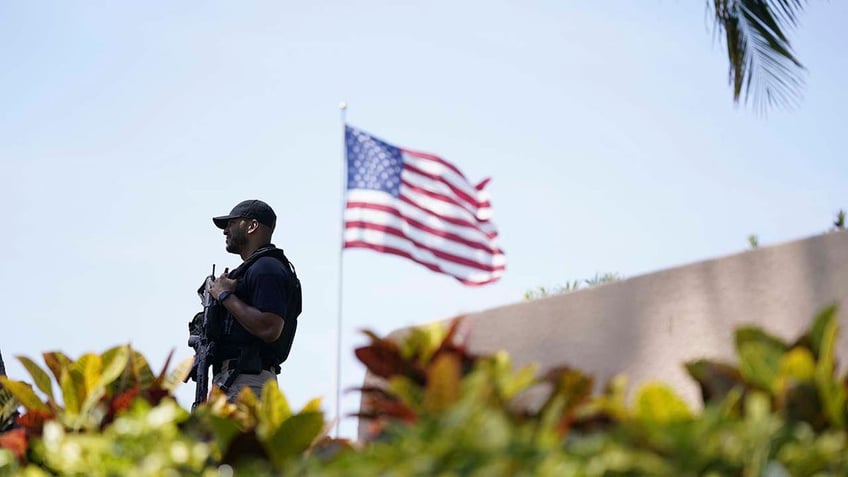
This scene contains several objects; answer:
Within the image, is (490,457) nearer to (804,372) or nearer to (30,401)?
(804,372)

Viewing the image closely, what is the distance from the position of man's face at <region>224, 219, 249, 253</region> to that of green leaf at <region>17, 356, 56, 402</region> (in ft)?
12.9

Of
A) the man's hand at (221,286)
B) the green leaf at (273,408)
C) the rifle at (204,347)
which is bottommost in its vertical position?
the green leaf at (273,408)

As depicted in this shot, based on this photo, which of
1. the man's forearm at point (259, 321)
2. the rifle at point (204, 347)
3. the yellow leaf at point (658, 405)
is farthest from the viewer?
the rifle at point (204, 347)

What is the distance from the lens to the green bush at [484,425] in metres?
1.75

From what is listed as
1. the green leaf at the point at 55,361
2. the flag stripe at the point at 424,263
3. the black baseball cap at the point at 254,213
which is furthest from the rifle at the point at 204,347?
the green leaf at the point at 55,361

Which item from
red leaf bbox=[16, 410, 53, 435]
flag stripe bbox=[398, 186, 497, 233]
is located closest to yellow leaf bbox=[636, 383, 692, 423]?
red leaf bbox=[16, 410, 53, 435]

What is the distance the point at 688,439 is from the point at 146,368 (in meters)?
1.65

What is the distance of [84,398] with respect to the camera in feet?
9.14

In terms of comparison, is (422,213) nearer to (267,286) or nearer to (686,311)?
(267,286)

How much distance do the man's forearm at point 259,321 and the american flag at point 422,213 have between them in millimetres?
1057

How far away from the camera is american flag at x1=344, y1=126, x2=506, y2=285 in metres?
7.30

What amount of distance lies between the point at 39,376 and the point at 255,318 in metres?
3.28

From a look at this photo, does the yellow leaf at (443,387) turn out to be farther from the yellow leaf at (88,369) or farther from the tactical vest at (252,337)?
the tactical vest at (252,337)

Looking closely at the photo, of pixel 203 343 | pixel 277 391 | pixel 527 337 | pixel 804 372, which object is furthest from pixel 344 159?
pixel 804 372
